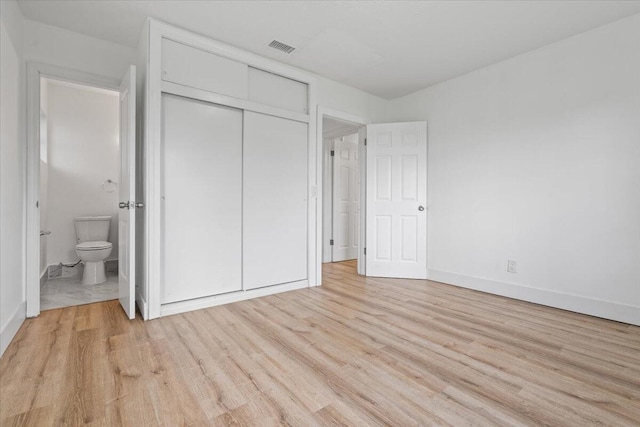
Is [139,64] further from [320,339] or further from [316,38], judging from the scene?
[320,339]

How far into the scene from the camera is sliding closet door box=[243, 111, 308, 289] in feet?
9.84

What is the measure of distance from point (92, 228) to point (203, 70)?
2.76 m

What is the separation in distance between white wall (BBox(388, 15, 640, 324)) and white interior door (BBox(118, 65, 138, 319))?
131 inches

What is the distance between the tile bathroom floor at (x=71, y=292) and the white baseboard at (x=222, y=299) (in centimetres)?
94

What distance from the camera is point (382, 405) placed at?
1.40 m

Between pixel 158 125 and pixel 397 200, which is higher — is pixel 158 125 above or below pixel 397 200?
above

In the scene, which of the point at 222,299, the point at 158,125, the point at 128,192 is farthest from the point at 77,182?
the point at 222,299

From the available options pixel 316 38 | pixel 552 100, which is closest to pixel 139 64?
pixel 316 38

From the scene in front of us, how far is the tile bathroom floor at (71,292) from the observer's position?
285 cm

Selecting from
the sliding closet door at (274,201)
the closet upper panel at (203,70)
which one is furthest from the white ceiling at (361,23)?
the sliding closet door at (274,201)

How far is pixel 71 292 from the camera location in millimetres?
3170

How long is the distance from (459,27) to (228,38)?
6.78 ft

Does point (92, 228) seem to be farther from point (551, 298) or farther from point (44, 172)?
point (551, 298)

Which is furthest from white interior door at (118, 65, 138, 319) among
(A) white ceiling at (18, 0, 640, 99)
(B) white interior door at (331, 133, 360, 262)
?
(B) white interior door at (331, 133, 360, 262)
